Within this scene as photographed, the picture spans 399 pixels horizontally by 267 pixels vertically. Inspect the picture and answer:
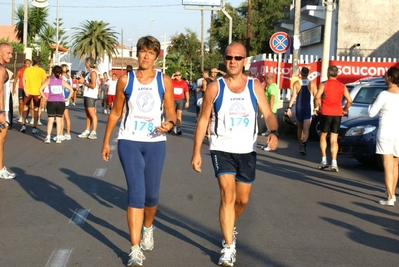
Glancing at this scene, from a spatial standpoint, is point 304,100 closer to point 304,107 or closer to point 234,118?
point 304,107

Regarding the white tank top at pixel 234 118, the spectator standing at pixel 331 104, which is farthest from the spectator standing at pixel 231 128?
the spectator standing at pixel 331 104

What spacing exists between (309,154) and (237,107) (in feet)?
32.3

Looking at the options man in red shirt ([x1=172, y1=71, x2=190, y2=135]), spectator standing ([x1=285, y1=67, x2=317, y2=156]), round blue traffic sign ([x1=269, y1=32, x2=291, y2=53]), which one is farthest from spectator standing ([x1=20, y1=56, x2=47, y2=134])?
spectator standing ([x1=285, y1=67, x2=317, y2=156])

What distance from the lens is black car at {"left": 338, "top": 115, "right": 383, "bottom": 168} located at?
42.5 ft

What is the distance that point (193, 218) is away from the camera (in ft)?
27.1

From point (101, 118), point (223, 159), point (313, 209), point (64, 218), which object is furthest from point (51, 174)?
point (101, 118)

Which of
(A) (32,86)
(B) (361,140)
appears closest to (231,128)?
(B) (361,140)

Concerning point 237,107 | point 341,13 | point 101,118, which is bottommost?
point 101,118

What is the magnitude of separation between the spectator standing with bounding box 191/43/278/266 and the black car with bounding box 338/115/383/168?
7006 millimetres

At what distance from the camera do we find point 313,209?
9.10 metres

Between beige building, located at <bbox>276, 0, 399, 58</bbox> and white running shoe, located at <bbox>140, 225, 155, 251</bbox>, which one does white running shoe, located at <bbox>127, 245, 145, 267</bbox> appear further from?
beige building, located at <bbox>276, 0, 399, 58</bbox>

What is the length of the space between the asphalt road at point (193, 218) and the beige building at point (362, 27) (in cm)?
2321

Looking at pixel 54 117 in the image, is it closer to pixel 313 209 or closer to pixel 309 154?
pixel 309 154

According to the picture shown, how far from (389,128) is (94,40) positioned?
80.9m
